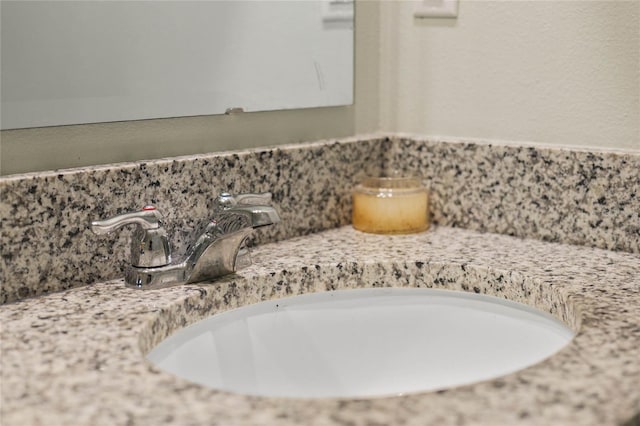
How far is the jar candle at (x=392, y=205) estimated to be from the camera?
1260mm

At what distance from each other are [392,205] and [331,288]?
0.71ft

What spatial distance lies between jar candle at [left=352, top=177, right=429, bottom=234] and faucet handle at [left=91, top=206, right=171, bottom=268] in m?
0.38

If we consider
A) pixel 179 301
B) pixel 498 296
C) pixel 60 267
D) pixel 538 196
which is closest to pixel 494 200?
pixel 538 196

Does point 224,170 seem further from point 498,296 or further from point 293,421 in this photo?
point 293,421

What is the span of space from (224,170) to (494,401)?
0.58m

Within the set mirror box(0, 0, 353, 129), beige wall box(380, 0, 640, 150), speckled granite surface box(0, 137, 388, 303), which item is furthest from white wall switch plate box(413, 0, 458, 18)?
speckled granite surface box(0, 137, 388, 303)

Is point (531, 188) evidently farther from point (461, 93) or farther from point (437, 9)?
point (437, 9)

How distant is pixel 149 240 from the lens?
3.22 ft

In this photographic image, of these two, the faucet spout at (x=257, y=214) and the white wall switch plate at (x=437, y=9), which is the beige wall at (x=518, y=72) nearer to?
the white wall switch plate at (x=437, y=9)

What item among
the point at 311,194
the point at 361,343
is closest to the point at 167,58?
the point at 311,194

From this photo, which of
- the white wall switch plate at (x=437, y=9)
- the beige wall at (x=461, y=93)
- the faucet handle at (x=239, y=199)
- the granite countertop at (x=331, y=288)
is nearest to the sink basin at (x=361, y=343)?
the granite countertop at (x=331, y=288)

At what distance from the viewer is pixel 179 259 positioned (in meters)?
1.04

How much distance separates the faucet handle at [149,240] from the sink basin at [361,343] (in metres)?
0.10

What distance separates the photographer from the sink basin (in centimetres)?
91
